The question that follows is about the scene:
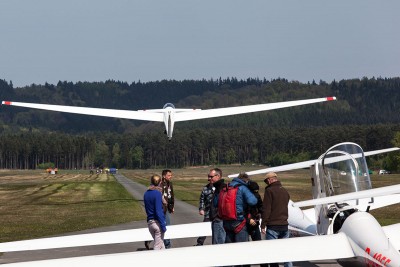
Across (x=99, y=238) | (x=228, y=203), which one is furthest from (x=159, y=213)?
(x=228, y=203)

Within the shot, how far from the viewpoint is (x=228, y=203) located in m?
13.7

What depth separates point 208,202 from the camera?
675 inches

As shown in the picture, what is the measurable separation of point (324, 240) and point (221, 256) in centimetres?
176

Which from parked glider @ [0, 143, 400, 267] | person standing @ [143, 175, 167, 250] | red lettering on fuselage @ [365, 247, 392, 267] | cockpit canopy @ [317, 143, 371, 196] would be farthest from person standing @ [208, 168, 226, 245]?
red lettering on fuselage @ [365, 247, 392, 267]

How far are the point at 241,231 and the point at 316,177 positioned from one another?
2.80 metres

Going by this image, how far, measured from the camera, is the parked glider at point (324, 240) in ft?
32.6

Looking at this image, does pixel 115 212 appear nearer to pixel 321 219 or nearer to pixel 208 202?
pixel 208 202

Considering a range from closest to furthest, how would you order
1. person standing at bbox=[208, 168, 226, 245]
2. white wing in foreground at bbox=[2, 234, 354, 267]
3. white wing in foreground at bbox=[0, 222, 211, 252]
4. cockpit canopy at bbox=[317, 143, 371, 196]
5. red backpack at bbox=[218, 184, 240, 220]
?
white wing in foreground at bbox=[2, 234, 354, 267]
white wing in foreground at bbox=[0, 222, 211, 252]
red backpack at bbox=[218, 184, 240, 220]
cockpit canopy at bbox=[317, 143, 371, 196]
person standing at bbox=[208, 168, 226, 245]

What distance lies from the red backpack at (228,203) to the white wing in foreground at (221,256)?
9.82ft

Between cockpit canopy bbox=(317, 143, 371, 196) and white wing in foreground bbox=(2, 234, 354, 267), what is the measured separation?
11.7ft

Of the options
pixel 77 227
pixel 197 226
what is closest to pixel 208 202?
pixel 197 226

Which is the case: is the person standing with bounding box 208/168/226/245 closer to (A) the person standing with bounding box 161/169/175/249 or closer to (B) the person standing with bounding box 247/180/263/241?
(B) the person standing with bounding box 247/180/263/241

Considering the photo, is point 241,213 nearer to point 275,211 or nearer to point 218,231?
point 275,211

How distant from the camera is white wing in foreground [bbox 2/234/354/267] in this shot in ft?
32.1
